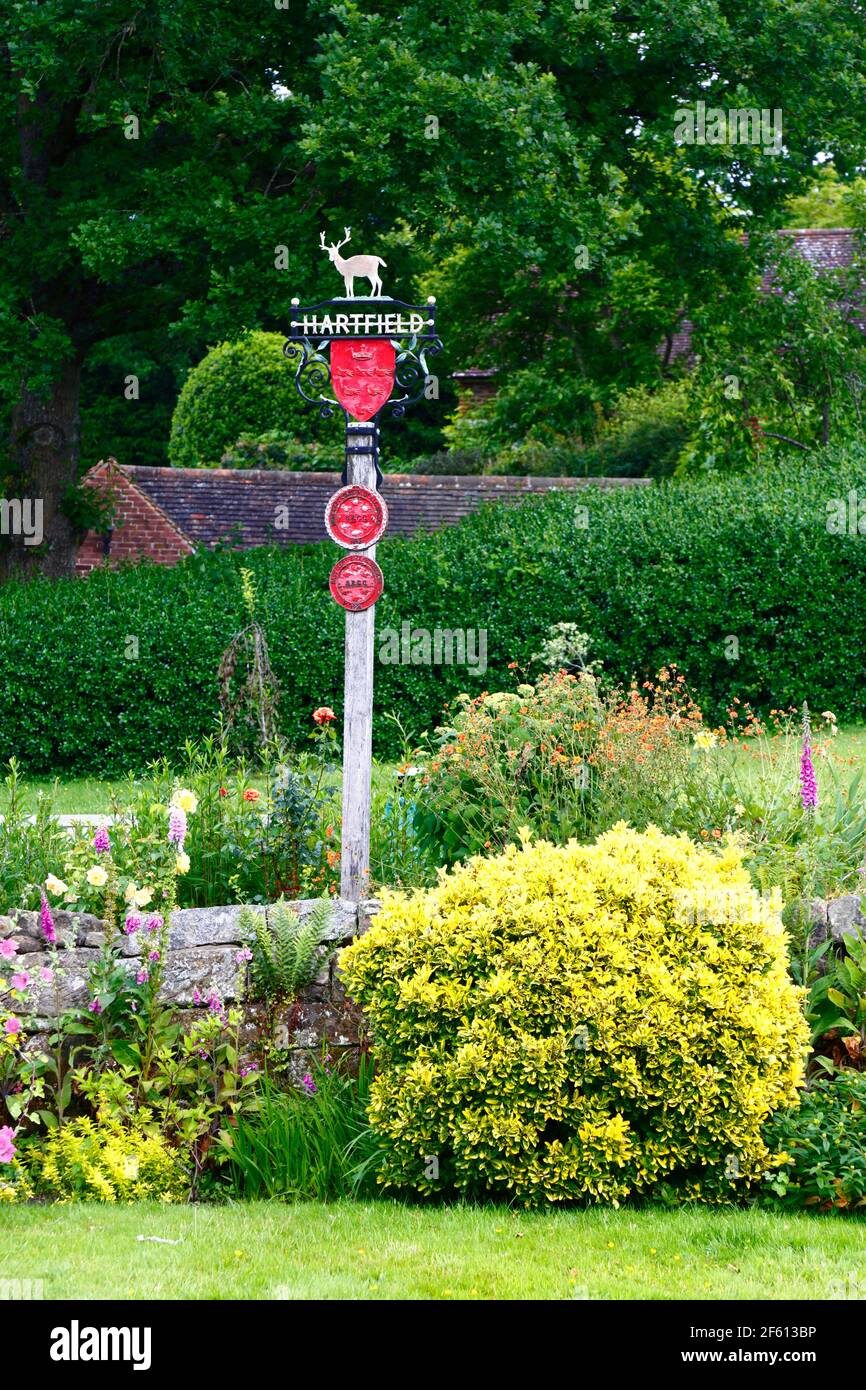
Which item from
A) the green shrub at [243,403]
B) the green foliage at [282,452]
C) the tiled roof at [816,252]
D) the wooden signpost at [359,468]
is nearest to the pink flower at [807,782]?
the wooden signpost at [359,468]

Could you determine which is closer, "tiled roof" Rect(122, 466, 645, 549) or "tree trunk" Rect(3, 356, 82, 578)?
"tree trunk" Rect(3, 356, 82, 578)

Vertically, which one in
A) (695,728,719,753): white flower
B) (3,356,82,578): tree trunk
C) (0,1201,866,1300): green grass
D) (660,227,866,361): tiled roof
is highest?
(660,227,866,361): tiled roof

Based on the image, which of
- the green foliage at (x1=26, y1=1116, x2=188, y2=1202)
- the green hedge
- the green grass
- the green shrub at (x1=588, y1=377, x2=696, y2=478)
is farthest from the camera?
the green shrub at (x1=588, y1=377, x2=696, y2=478)

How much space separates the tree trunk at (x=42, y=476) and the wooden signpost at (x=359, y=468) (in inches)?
385

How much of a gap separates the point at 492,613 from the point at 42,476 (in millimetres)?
5713

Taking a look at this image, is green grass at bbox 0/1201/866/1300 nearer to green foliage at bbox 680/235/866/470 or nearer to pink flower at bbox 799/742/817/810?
pink flower at bbox 799/742/817/810

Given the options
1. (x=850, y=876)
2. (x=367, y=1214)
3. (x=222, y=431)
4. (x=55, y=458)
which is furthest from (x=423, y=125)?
(x=222, y=431)

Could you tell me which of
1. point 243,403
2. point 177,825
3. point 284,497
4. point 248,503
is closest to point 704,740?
point 177,825

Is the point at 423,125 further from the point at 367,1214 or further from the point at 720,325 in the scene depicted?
the point at 367,1214

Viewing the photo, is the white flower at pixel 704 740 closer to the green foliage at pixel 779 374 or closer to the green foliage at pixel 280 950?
the green foliage at pixel 280 950

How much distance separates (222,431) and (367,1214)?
27.9 m

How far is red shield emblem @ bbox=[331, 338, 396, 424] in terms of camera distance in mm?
7254

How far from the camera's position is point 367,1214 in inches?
211

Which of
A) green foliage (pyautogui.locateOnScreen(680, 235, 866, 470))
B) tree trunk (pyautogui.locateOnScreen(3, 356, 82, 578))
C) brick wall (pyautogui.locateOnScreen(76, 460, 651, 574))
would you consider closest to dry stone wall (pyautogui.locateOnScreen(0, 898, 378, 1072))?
tree trunk (pyautogui.locateOnScreen(3, 356, 82, 578))
